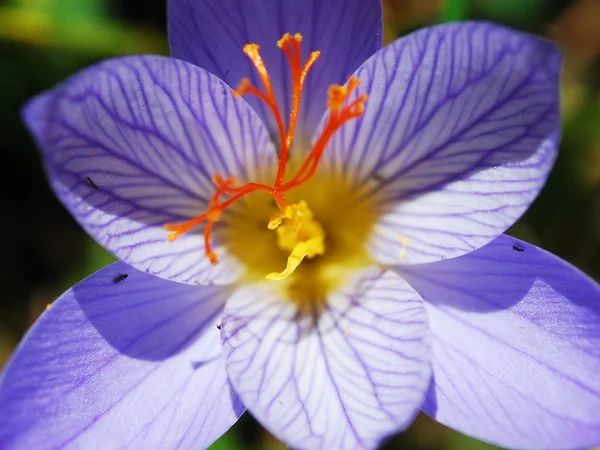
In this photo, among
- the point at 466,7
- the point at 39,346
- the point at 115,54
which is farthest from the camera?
the point at 115,54

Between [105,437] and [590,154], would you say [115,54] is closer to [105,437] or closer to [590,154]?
[105,437]

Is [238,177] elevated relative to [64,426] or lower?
elevated

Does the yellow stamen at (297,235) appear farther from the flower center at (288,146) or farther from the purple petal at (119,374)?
the purple petal at (119,374)

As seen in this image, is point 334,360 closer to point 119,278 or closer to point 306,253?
point 306,253

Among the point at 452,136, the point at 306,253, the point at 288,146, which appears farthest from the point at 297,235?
the point at 452,136

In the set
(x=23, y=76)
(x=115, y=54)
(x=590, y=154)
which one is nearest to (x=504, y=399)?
(x=590, y=154)

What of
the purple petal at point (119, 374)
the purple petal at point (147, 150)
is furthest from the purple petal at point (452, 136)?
the purple petal at point (119, 374)

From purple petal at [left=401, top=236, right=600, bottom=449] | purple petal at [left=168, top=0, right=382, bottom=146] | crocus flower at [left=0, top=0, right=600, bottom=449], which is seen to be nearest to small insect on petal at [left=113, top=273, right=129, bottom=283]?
crocus flower at [left=0, top=0, right=600, bottom=449]
